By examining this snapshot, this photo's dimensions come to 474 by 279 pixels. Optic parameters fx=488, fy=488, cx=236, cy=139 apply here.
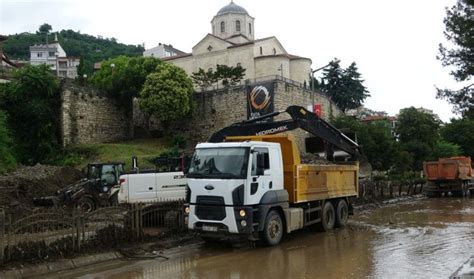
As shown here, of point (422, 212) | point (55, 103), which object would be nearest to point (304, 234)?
point (422, 212)

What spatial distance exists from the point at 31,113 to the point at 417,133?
130 ft

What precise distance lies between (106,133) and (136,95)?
4582 millimetres

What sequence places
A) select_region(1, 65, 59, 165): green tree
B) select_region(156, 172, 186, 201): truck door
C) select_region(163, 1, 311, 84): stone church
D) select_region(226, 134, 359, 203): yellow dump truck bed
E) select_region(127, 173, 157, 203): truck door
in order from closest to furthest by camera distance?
select_region(226, 134, 359, 203): yellow dump truck bed
select_region(127, 173, 157, 203): truck door
select_region(156, 172, 186, 201): truck door
select_region(1, 65, 59, 165): green tree
select_region(163, 1, 311, 84): stone church

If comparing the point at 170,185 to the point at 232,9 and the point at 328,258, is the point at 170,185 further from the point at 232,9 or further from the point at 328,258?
the point at 232,9

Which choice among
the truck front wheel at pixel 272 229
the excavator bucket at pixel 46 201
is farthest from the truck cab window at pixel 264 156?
the excavator bucket at pixel 46 201

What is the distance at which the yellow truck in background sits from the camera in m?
11.7

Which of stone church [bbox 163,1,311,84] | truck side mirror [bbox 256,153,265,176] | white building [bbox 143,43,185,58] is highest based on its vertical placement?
white building [bbox 143,43,185,58]

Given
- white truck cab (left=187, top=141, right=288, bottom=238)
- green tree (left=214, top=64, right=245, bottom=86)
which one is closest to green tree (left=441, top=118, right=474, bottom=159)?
green tree (left=214, top=64, right=245, bottom=86)

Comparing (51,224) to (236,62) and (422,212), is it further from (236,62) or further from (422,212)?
(236,62)

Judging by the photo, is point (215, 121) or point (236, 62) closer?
point (215, 121)

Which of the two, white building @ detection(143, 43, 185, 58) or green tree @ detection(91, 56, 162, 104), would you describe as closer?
green tree @ detection(91, 56, 162, 104)

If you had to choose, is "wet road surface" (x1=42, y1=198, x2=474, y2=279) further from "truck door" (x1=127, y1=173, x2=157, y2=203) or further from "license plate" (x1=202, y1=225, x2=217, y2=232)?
"truck door" (x1=127, y1=173, x2=157, y2=203)

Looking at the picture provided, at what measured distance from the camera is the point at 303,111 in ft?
49.2

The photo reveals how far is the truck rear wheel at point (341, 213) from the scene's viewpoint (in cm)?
1617
